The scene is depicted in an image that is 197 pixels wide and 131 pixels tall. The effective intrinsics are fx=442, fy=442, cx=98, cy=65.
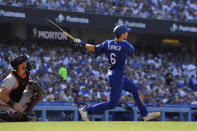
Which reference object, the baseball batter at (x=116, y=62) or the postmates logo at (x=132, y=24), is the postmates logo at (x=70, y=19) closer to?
the postmates logo at (x=132, y=24)

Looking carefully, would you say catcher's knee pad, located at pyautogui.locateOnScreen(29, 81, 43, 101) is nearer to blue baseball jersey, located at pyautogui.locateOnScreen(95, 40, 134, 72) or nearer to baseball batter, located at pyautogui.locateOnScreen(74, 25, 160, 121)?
baseball batter, located at pyautogui.locateOnScreen(74, 25, 160, 121)

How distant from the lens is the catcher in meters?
8.17

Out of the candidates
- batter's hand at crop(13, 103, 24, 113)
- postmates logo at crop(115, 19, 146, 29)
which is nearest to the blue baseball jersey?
batter's hand at crop(13, 103, 24, 113)

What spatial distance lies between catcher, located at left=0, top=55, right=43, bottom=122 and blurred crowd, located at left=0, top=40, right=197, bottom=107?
7.00m

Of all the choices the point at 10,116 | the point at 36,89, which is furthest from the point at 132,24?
the point at 10,116

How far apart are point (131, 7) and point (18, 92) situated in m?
16.0

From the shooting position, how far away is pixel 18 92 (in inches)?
331

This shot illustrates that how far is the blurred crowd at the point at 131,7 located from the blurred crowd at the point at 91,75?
6.46 feet

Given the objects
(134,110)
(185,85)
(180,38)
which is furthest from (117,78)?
(180,38)

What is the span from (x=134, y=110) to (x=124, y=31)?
24.9 ft

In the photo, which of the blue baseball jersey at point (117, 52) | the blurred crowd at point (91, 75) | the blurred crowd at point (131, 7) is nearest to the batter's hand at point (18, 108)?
the blue baseball jersey at point (117, 52)

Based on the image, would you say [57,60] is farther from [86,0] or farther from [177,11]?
[177,11]

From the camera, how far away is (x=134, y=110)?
16.0 metres

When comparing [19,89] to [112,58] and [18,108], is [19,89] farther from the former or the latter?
[112,58]
